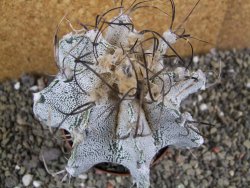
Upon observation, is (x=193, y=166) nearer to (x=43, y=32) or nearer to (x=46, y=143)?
(x=46, y=143)

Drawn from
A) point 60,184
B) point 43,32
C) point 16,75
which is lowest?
point 60,184

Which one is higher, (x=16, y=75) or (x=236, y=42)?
(x=236, y=42)

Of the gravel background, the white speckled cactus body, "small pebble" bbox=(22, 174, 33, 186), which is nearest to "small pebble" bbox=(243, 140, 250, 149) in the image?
the gravel background

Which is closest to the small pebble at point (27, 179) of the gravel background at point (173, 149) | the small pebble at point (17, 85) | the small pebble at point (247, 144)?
the gravel background at point (173, 149)

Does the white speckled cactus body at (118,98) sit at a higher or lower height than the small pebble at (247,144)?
higher

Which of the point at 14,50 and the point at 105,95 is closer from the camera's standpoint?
the point at 105,95

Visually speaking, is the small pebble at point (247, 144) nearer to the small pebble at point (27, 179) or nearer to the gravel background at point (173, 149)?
the gravel background at point (173, 149)

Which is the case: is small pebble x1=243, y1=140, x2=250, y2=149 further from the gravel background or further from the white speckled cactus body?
the white speckled cactus body

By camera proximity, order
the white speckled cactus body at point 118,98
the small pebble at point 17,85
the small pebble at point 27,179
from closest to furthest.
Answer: the white speckled cactus body at point 118,98, the small pebble at point 27,179, the small pebble at point 17,85

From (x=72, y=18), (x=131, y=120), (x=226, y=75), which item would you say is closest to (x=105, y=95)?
(x=131, y=120)
